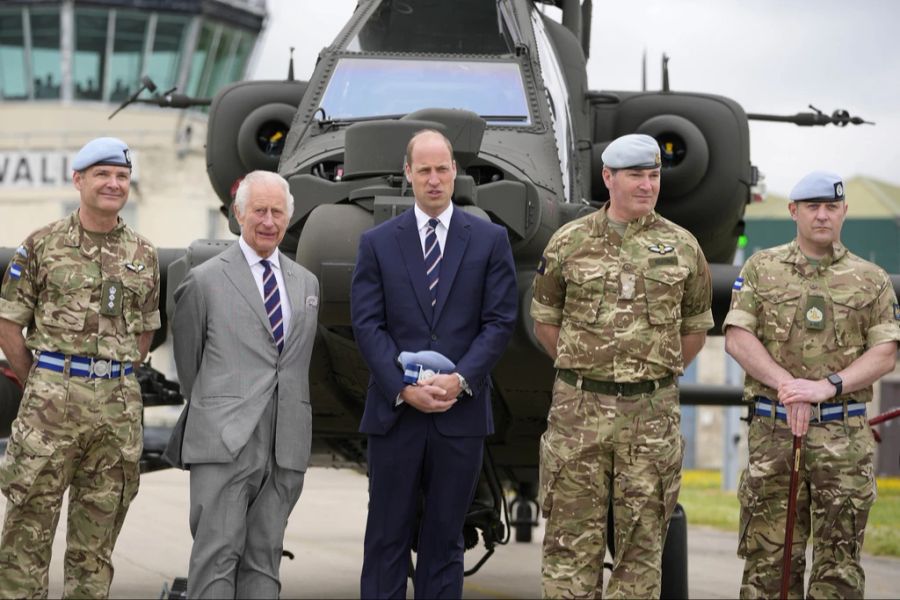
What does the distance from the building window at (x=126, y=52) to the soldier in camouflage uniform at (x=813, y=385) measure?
3113 cm


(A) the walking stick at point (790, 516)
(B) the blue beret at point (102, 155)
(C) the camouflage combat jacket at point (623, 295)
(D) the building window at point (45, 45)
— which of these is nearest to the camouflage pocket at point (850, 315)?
(A) the walking stick at point (790, 516)

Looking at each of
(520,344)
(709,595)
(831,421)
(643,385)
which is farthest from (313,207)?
(709,595)

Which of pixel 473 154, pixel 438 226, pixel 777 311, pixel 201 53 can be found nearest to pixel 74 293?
pixel 438 226

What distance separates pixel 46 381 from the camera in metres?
6.16

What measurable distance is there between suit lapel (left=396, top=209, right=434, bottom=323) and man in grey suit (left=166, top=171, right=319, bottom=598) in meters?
0.44

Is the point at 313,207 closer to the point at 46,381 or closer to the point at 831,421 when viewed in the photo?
the point at 46,381

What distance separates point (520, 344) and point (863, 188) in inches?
2201

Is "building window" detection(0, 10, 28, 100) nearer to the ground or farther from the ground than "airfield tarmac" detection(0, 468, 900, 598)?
farther from the ground

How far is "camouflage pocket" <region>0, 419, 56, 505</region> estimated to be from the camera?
20.0 feet

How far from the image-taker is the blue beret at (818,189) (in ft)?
21.2

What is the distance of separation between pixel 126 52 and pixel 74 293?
31.0 m

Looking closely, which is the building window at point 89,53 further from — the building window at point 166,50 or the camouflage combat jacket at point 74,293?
the camouflage combat jacket at point 74,293

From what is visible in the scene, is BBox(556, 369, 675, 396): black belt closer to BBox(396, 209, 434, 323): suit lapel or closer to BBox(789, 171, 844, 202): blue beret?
BBox(396, 209, 434, 323): suit lapel

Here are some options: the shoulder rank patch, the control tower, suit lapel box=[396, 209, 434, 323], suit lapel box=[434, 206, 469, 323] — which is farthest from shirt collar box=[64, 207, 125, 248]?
the control tower
